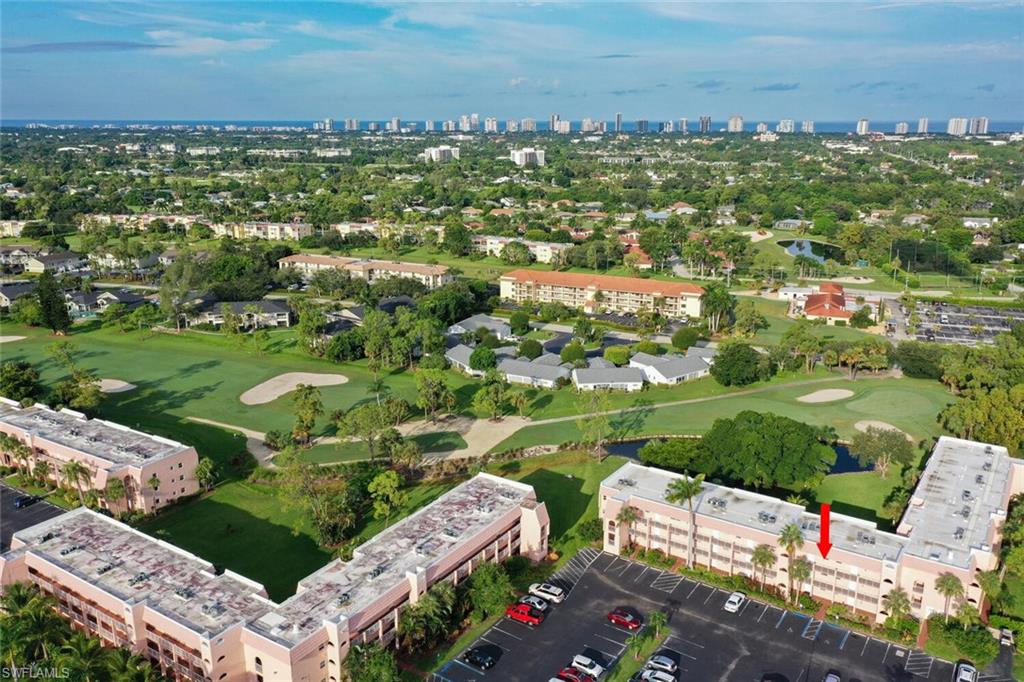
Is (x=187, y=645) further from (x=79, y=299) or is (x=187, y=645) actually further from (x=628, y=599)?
(x=79, y=299)

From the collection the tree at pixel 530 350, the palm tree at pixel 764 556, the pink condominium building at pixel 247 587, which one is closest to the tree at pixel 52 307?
the pink condominium building at pixel 247 587

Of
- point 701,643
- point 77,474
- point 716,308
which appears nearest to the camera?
point 701,643

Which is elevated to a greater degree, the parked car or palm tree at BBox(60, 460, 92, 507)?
palm tree at BBox(60, 460, 92, 507)

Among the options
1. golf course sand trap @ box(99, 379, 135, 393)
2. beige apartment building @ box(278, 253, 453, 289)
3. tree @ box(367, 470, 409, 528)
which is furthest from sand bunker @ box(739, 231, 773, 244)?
tree @ box(367, 470, 409, 528)

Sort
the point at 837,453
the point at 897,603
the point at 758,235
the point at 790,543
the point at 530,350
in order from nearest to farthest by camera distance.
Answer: the point at 897,603, the point at 790,543, the point at 837,453, the point at 530,350, the point at 758,235

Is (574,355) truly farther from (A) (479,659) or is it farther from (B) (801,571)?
Answer: (A) (479,659)

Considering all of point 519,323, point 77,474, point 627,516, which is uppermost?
point 519,323

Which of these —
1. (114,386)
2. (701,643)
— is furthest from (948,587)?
(114,386)

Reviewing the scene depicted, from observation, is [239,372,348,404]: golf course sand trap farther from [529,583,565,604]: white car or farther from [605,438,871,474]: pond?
[529,583,565,604]: white car
